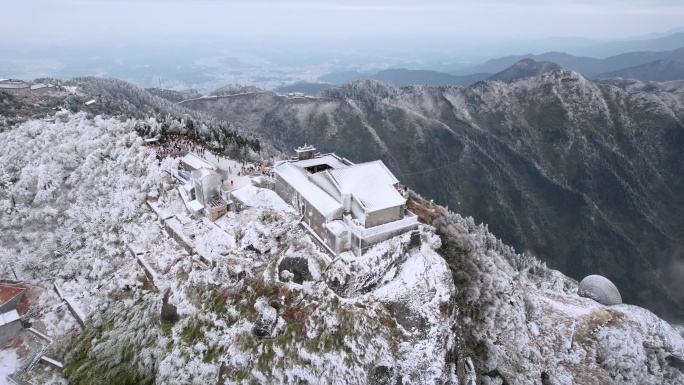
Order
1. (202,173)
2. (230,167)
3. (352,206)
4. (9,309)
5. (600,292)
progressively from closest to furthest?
(352,206)
(9,309)
(202,173)
(600,292)
(230,167)

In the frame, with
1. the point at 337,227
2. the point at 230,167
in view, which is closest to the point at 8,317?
the point at 230,167

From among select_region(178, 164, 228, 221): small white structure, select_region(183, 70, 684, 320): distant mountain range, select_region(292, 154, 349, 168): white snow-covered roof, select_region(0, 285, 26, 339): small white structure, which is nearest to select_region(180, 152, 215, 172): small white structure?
select_region(178, 164, 228, 221): small white structure

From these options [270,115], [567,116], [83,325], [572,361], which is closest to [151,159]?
[83,325]

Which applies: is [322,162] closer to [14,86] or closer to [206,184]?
[206,184]

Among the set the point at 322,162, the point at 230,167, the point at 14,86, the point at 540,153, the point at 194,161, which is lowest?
the point at 540,153

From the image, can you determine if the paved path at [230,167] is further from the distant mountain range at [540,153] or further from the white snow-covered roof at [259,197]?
the distant mountain range at [540,153]

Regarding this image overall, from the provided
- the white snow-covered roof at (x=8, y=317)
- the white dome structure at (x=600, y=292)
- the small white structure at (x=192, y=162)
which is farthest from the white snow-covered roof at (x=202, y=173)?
the white dome structure at (x=600, y=292)

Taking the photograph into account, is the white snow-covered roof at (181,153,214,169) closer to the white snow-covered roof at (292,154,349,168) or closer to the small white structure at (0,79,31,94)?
the white snow-covered roof at (292,154,349,168)
